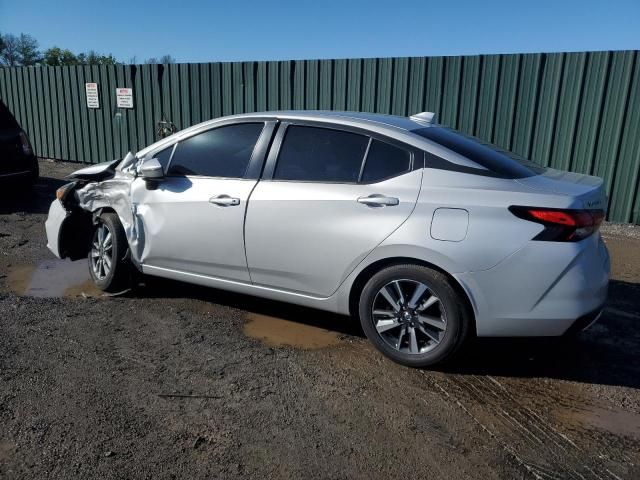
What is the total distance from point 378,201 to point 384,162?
0.29 metres

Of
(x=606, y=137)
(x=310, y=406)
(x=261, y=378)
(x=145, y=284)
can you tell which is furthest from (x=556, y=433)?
(x=606, y=137)

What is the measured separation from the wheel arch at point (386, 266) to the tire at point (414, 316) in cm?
3

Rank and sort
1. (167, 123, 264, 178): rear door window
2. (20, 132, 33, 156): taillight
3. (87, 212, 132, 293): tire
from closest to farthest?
(167, 123, 264, 178): rear door window → (87, 212, 132, 293): tire → (20, 132, 33, 156): taillight

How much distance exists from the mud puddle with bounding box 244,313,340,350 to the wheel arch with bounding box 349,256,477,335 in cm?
37

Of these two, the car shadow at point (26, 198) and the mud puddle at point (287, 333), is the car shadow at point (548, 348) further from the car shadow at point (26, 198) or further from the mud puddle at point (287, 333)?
the car shadow at point (26, 198)

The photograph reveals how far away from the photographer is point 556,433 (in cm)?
291

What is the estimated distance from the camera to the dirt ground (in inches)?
103

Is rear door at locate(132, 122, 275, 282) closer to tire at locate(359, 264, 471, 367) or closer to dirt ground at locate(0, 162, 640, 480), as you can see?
dirt ground at locate(0, 162, 640, 480)

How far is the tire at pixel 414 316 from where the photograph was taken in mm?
3332

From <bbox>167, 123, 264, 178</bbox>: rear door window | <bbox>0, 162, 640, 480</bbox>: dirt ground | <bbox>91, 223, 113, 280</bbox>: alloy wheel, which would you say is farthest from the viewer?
<bbox>91, 223, 113, 280</bbox>: alloy wheel

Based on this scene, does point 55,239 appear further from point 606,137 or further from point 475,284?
point 606,137

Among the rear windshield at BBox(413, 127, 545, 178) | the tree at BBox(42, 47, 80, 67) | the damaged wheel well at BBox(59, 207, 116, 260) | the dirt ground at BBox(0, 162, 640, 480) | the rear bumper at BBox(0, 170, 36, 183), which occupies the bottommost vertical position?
the dirt ground at BBox(0, 162, 640, 480)

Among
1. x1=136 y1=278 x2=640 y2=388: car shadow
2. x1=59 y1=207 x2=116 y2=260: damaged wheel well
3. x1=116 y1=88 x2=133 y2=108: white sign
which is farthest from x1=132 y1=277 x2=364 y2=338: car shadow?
x1=116 y1=88 x2=133 y2=108: white sign

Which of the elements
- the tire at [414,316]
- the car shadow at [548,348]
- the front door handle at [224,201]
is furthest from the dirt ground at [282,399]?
the front door handle at [224,201]
